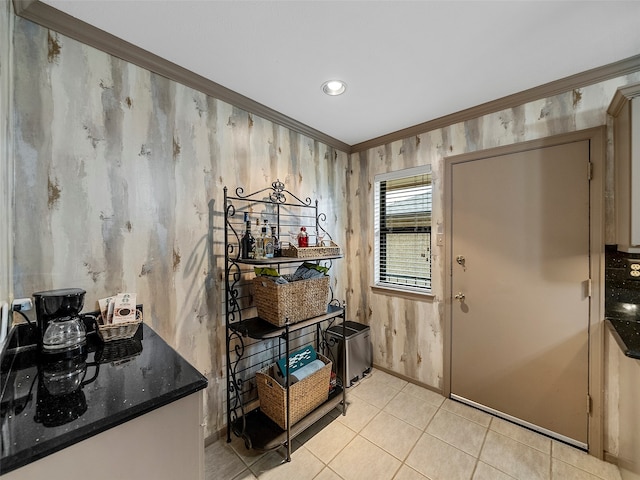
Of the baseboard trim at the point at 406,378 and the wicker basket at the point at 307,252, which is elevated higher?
the wicker basket at the point at 307,252

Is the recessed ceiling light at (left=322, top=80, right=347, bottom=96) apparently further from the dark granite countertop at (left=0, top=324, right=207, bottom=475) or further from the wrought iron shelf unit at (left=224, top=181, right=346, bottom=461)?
the dark granite countertop at (left=0, top=324, right=207, bottom=475)

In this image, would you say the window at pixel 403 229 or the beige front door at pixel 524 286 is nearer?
the beige front door at pixel 524 286

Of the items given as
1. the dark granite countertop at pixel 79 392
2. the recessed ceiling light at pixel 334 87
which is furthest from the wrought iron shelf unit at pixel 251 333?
the recessed ceiling light at pixel 334 87

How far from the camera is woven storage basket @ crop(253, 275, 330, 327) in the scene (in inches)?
67.2

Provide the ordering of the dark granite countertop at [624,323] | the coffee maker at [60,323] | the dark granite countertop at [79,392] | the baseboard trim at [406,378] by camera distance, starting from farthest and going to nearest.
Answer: the baseboard trim at [406,378] → the dark granite countertop at [624,323] → the coffee maker at [60,323] → the dark granite countertop at [79,392]

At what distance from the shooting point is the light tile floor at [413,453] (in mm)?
1555

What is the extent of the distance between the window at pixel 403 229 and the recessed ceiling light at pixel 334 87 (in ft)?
3.51

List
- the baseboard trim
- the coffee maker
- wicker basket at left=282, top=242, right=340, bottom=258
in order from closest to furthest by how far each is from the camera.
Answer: the coffee maker → wicker basket at left=282, top=242, right=340, bottom=258 → the baseboard trim

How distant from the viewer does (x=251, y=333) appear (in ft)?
5.40

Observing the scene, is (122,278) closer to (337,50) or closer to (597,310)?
(337,50)

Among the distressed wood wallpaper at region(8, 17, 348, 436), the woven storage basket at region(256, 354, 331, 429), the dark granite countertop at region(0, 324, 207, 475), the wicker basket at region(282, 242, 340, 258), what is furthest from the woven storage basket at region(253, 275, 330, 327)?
the dark granite countertop at region(0, 324, 207, 475)

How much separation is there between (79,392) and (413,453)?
6.19 feet

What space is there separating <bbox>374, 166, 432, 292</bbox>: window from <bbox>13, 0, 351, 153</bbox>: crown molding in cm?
133

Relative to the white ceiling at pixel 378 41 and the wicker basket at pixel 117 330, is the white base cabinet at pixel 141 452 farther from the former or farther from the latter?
the white ceiling at pixel 378 41
